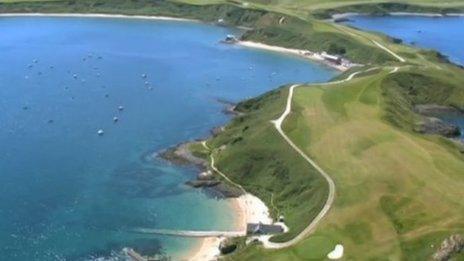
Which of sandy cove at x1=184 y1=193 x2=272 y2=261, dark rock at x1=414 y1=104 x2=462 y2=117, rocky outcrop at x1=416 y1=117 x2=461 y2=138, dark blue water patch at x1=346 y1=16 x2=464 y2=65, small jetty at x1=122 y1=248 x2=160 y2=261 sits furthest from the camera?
dark blue water patch at x1=346 y1=16 x2=464 y2=65

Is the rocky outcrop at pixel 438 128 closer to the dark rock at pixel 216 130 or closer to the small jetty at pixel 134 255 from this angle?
the dark rock at pixel 216 130

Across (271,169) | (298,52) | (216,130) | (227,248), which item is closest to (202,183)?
(271,169)

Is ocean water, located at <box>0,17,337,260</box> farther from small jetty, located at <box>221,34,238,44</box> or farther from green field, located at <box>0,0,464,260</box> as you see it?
green field, located at <box>0,0,464,260</box>

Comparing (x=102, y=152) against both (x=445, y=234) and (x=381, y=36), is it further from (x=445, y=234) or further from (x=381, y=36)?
(x=381, y=36)

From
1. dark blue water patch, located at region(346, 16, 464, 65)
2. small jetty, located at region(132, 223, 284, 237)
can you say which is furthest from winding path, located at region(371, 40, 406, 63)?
small jetty, located at region(132, 223, 284, 237)

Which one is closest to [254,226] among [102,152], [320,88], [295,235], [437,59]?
[295,235]

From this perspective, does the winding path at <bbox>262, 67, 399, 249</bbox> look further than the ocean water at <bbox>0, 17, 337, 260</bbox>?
No

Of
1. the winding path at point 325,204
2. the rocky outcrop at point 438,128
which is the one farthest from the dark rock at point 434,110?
the winding path at point 325,204
